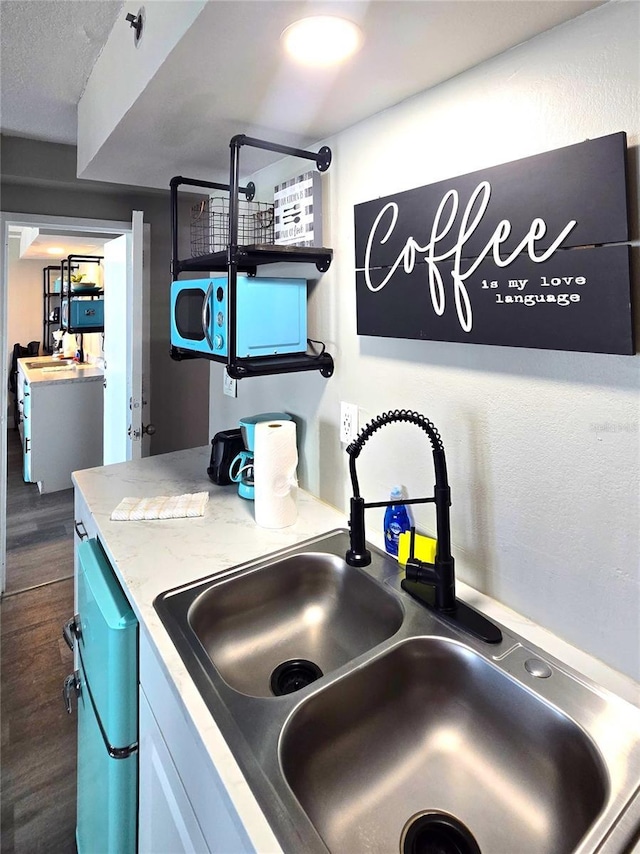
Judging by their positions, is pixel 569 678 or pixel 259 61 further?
pixel 259 61

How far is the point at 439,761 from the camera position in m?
0.87

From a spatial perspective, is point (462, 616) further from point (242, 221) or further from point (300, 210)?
point (242, 221)

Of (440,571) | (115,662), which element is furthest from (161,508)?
(440,571)

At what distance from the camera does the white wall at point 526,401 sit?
806 millimetres

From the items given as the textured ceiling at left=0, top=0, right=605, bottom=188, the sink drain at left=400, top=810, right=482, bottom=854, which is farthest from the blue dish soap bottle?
the textured ceiling at left=0, top=0, right=605, bottom=188

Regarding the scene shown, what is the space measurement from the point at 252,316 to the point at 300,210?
373 mm

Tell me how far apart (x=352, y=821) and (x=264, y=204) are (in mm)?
1706

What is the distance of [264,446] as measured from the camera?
1363 mm

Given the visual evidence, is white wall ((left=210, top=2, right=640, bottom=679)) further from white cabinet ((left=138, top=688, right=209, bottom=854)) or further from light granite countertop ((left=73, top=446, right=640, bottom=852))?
white cabinet ((left=138, top=688, right=209, bottom=854))

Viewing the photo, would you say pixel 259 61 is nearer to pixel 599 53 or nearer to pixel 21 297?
pixel 599 53

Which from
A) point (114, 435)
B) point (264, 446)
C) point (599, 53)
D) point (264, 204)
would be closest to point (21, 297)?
point (114, 435)

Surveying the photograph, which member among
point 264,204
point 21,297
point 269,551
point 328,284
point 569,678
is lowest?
point 569,678

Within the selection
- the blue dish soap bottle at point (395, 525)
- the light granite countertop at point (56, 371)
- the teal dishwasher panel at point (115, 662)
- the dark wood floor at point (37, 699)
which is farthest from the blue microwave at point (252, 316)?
the light granite countertop at point (56, 371)

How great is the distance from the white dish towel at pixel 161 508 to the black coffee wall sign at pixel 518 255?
0.80 metres
